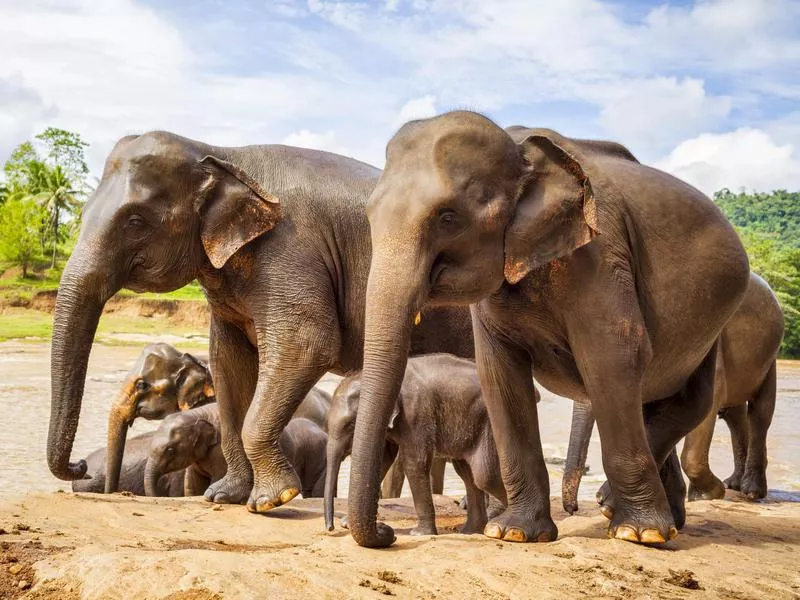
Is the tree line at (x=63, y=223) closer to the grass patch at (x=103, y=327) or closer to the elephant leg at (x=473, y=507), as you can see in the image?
the grass patch at (x=103, y=327)

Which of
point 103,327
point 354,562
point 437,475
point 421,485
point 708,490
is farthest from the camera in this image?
point 103,327

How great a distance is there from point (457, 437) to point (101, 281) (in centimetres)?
257

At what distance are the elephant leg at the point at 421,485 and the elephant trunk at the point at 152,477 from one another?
235cm

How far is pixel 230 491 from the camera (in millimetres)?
7449

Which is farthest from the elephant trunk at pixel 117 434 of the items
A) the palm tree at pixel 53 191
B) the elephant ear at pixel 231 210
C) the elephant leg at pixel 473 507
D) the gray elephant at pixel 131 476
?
the palm tree at pixel 53 191

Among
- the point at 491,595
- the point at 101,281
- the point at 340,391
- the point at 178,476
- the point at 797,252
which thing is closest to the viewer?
the point at 491,595

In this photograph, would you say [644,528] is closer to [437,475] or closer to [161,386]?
[437,475]

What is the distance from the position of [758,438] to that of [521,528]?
469 centimetres

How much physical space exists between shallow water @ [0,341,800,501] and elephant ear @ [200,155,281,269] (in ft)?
6.74

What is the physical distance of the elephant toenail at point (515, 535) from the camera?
5.43m

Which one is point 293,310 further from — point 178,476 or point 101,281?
point 178,476

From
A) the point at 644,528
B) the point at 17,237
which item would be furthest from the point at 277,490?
the point at 17,237

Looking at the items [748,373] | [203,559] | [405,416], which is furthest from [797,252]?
[203,559]

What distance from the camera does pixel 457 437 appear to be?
741cm
